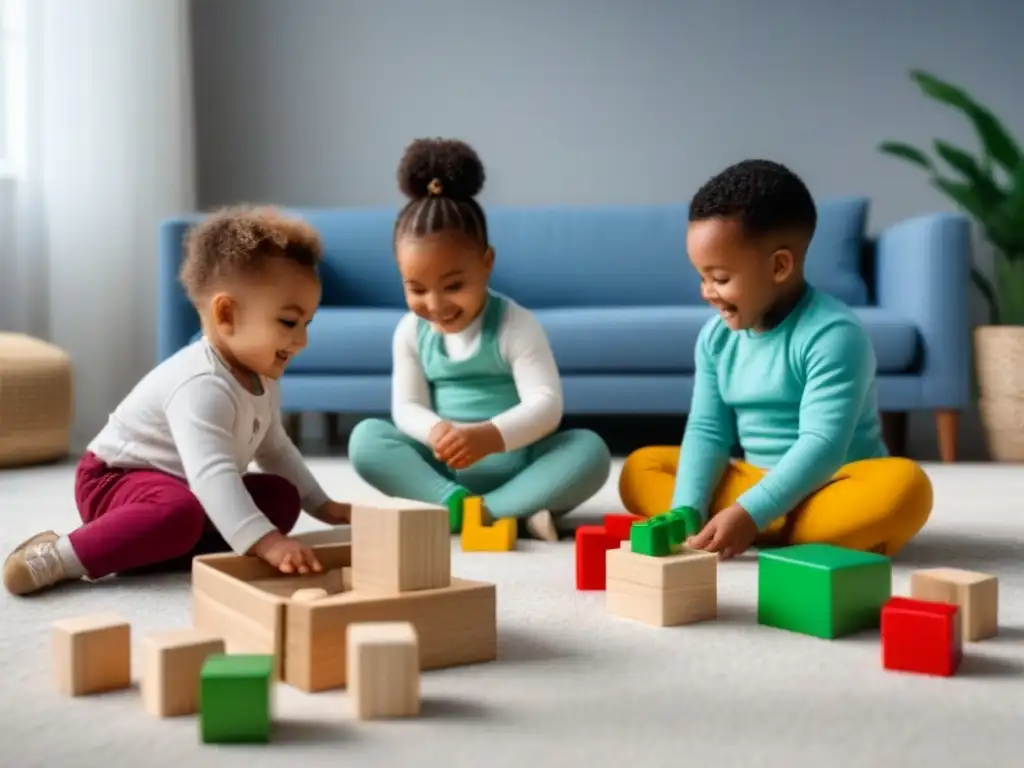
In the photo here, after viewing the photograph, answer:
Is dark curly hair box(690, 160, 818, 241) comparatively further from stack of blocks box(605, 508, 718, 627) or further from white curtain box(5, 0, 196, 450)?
white curtain box(5, 0, 196, 450)

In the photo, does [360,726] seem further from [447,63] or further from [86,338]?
[447,63]

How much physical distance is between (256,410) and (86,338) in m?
2.33

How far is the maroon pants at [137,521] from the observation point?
1.27 metres

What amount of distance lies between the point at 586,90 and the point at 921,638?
9.82 ft

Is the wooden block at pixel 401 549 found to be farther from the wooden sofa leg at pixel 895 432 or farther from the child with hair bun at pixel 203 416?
the wooden sofa leg at pixel 895 432

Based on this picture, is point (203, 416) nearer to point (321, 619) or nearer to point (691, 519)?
point (321, 619)

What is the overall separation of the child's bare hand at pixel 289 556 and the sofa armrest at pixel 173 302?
1878mm

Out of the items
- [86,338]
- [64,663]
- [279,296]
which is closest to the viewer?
[64,663]

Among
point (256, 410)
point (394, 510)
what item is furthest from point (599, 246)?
point (394, 510)

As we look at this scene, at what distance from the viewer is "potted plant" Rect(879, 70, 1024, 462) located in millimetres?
2775

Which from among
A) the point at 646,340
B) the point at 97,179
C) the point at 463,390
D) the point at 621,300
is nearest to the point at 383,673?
the point at 463,390

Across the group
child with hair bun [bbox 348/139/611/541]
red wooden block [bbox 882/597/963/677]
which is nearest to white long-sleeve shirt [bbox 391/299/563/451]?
child with hair bun [bbox 348/139/611/541]

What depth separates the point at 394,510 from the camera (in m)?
0.92

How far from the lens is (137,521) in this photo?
1274 mm
